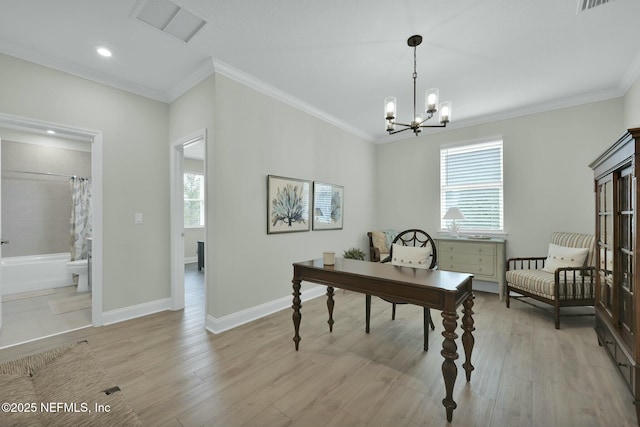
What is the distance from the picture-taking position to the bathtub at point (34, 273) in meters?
4.13

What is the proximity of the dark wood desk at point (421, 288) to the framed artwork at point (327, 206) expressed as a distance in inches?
65.7

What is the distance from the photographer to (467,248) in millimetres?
4156

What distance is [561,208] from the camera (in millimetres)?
3826

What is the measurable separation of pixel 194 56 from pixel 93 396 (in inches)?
111

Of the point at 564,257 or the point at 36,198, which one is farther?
the point at 36,198

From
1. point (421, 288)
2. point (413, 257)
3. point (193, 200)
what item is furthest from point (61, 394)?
point (193, 200)

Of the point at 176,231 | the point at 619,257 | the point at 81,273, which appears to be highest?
the point at 176,231

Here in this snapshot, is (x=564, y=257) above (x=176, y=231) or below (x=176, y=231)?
below

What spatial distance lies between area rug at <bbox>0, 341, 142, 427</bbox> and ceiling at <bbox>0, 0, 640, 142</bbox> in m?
2.41

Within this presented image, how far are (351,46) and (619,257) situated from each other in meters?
2.78

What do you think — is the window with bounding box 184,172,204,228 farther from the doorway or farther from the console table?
the console table

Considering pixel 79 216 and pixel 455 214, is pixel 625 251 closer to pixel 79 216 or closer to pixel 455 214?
pixel 455 214

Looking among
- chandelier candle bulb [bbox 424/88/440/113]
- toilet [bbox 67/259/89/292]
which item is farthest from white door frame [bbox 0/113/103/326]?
chandelier candle bulb [bbox 424/88/440/113]

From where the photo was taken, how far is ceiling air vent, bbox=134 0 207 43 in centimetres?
206
